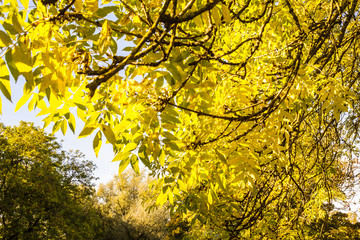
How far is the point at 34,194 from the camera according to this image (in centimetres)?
1720

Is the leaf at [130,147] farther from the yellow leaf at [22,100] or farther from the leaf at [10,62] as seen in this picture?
the leaf at [10,62]

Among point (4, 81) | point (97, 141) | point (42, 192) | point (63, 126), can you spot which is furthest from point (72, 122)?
point (42, 192)

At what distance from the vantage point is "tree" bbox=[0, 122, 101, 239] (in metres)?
16.1

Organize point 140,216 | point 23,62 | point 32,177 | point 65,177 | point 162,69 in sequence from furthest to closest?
point 140,216 → point 65,177 → point 32,177 → point 162,69 → point 23,62

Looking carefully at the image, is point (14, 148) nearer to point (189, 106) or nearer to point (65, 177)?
point (65, 177)

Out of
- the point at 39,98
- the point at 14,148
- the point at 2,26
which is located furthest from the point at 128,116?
the point at 14,148

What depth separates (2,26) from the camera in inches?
42.5

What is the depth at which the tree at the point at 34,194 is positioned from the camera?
52.7 ft

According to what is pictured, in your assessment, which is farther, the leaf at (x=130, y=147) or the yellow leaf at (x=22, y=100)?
the leaf at (x=130, y=147)

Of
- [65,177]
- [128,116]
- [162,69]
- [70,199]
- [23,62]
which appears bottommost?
[23,62]

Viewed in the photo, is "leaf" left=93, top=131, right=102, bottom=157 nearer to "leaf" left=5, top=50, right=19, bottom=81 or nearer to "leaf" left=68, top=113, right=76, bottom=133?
"leaf" left=68, top=113, right=76, bottom=133

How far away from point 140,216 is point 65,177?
11111 mm

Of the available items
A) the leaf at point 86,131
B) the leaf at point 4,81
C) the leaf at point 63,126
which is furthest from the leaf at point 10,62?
the leaf at point 63,126

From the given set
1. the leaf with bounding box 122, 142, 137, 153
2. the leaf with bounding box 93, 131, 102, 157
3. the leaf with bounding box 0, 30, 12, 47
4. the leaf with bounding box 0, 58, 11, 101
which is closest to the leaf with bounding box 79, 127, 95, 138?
the leaf with bounding box 93, 131, 102, 157
